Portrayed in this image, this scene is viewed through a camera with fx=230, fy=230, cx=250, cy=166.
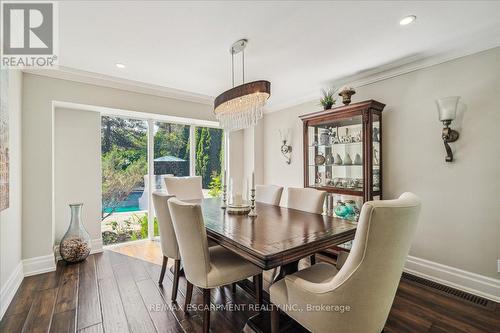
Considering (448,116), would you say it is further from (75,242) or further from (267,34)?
(75,242)

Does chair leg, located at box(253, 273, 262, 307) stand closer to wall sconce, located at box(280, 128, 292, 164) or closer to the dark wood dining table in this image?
the dark wood dining table

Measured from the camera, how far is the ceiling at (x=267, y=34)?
1781 mm

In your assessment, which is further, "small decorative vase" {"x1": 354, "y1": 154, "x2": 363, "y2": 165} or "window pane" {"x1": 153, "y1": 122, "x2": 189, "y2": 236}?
"window pane" {"x1": 153, "y1": 122, "x2": 189, "y2": 236}

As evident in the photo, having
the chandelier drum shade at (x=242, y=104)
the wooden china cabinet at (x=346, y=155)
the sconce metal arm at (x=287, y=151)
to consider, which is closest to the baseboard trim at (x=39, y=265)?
the chandelier drum shade at (x=242, y=104)

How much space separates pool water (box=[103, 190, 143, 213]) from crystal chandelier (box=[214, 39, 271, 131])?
84.9 inches

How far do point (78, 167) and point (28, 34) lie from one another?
1.79m

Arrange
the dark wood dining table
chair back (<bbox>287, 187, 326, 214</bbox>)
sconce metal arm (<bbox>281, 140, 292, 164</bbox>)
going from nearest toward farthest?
the dark wood dining table, chair back (<bbox>287, 187, 326, 214</bbox>), sconce metal arm (<bbox>281, 140, 292, 164</bbox>)

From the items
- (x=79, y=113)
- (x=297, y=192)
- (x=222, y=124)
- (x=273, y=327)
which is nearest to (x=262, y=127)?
(x=222, y=124)

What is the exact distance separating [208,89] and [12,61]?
218cm

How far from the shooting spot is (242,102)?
7.52 feet

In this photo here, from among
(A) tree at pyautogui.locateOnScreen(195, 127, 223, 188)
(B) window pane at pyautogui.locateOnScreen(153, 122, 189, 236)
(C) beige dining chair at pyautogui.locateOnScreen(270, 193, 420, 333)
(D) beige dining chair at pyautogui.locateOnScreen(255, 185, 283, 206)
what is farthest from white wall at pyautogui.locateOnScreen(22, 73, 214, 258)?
(C) beige dining chair at pyautogui.locateOnScreen(270, 193, 420, 333)

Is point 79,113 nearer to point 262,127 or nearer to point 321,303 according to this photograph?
point 262,127

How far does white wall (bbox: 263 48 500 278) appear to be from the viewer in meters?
2.16

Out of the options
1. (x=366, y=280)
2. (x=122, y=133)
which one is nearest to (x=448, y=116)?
(x=366, y=280)
